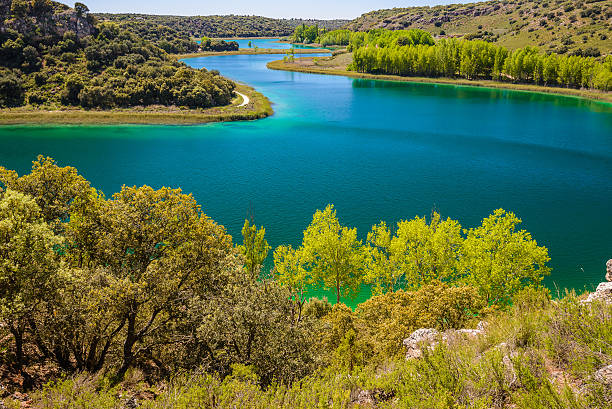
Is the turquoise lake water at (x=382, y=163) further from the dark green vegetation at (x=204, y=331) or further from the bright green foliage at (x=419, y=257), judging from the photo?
the dark green vegetation at (x=204, y=331)

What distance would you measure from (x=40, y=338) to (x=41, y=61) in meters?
121

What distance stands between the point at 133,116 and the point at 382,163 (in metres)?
66.5

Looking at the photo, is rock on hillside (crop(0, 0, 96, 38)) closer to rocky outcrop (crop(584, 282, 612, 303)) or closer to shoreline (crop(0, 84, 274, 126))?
shoreline (crop(0, 84, 274, 126))

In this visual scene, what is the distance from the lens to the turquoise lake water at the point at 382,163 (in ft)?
144

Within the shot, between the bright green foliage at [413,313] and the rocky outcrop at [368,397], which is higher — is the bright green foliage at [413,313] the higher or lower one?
the lower one

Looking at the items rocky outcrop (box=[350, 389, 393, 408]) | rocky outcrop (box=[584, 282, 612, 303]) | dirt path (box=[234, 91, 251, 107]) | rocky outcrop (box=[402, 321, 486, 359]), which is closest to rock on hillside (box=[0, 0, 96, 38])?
dirt path (box=[234, 91, 251, 107])

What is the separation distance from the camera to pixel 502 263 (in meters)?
27.2

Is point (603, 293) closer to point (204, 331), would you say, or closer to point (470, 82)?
point (204, 331)

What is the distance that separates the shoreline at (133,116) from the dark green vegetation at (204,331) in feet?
248

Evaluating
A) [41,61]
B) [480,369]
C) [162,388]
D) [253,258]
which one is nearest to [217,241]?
[162,388]

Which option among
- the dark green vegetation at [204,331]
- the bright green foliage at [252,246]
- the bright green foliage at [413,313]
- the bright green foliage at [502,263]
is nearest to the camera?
the dark green vegetation at [204,331]

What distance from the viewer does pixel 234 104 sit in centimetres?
10681

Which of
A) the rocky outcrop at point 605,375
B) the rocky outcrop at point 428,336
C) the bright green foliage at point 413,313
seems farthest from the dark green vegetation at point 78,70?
the rocky outcrop at point 605,375

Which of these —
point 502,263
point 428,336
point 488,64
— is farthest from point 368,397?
point 488,64
